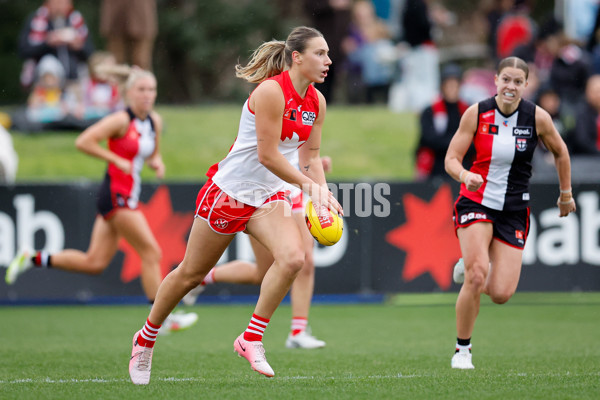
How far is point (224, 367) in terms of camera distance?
22.7ft

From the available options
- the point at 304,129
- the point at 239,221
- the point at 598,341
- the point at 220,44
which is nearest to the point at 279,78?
the point at 304,129

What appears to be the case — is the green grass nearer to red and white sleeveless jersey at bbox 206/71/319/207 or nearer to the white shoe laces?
red and white sleeveless jersey at bbox 206/71/319/207

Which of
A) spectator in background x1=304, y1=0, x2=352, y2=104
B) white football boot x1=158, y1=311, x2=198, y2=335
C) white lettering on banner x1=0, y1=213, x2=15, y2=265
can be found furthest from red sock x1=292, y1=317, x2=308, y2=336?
spectator in background x1=304, y1=0, x2=352, y2=104

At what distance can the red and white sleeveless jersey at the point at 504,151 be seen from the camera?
6.93 metres

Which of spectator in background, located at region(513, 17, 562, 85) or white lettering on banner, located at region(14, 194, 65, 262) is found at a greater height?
spectator in background, located at region(513, 17, 562, 85)

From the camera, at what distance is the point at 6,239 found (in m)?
11.1

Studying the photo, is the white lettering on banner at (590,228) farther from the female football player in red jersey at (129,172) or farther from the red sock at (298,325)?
the female football player in red jersey at (129,172)

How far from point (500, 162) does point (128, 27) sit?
9833 mm

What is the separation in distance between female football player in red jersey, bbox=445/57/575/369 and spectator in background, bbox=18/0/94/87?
10.4 metres

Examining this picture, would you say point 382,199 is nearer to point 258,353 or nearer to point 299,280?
point 299,280

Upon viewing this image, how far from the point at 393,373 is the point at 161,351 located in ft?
7.41

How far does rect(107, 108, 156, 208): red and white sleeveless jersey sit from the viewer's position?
343 inches

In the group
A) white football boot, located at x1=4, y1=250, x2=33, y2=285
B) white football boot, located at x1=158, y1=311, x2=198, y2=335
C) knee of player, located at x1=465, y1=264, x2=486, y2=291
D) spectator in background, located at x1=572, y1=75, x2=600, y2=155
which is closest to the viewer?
knee of player, located at x1=465, y1=264, x2=486, y2=291

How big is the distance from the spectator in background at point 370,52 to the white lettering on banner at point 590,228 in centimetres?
639
